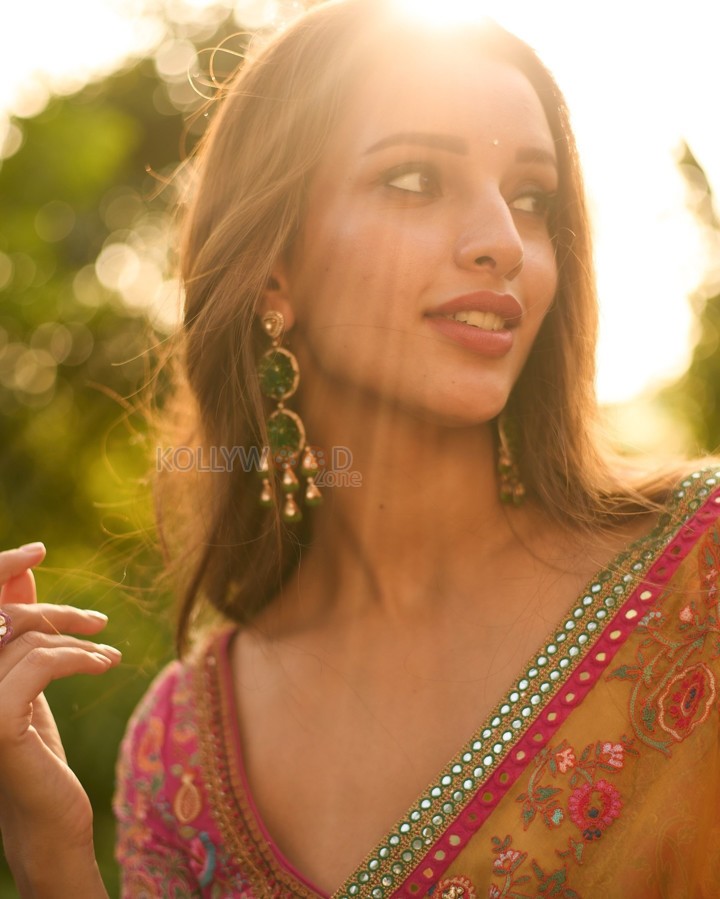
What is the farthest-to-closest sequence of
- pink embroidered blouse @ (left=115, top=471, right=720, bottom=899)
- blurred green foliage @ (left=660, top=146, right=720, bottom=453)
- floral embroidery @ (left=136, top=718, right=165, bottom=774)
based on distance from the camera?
blurred green foliage @ (left=660, top=146, right=720, bottom=453), floral embroidery @ (left=136, top=718, right=165, bottom=774), pink embroidered blouse @ (left=115, top=471, right=720, bottom=899)

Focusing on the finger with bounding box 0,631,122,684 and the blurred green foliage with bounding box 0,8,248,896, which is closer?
the finger with bounding box 0,631,122,684

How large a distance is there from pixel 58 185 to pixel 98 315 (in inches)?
35.4

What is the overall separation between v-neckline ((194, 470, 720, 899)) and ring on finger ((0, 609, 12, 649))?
2.25 ft

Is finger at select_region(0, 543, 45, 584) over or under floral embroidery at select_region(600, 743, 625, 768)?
under

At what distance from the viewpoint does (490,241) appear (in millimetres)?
1904

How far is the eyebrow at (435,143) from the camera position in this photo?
1952mm

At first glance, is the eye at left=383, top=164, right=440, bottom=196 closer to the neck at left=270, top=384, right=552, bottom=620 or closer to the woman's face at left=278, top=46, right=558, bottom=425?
the woman's face at left=278, top=46, right=558, bottom=425

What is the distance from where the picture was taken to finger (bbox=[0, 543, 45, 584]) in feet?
5.98

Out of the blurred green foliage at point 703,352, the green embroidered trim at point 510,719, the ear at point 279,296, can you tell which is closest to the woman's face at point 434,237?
the ear at point 279,296

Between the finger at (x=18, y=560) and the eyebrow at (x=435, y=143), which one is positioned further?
the eyebrow at (x=435, y=143)

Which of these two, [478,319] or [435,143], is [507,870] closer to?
[478,319]

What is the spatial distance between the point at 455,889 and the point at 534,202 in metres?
1.36

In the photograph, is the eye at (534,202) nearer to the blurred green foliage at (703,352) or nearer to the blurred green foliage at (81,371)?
the blurred green foliage at (81,371)

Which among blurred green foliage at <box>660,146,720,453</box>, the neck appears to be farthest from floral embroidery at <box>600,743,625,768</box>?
blurred green foliage at <box>660,146,720,453</box>
